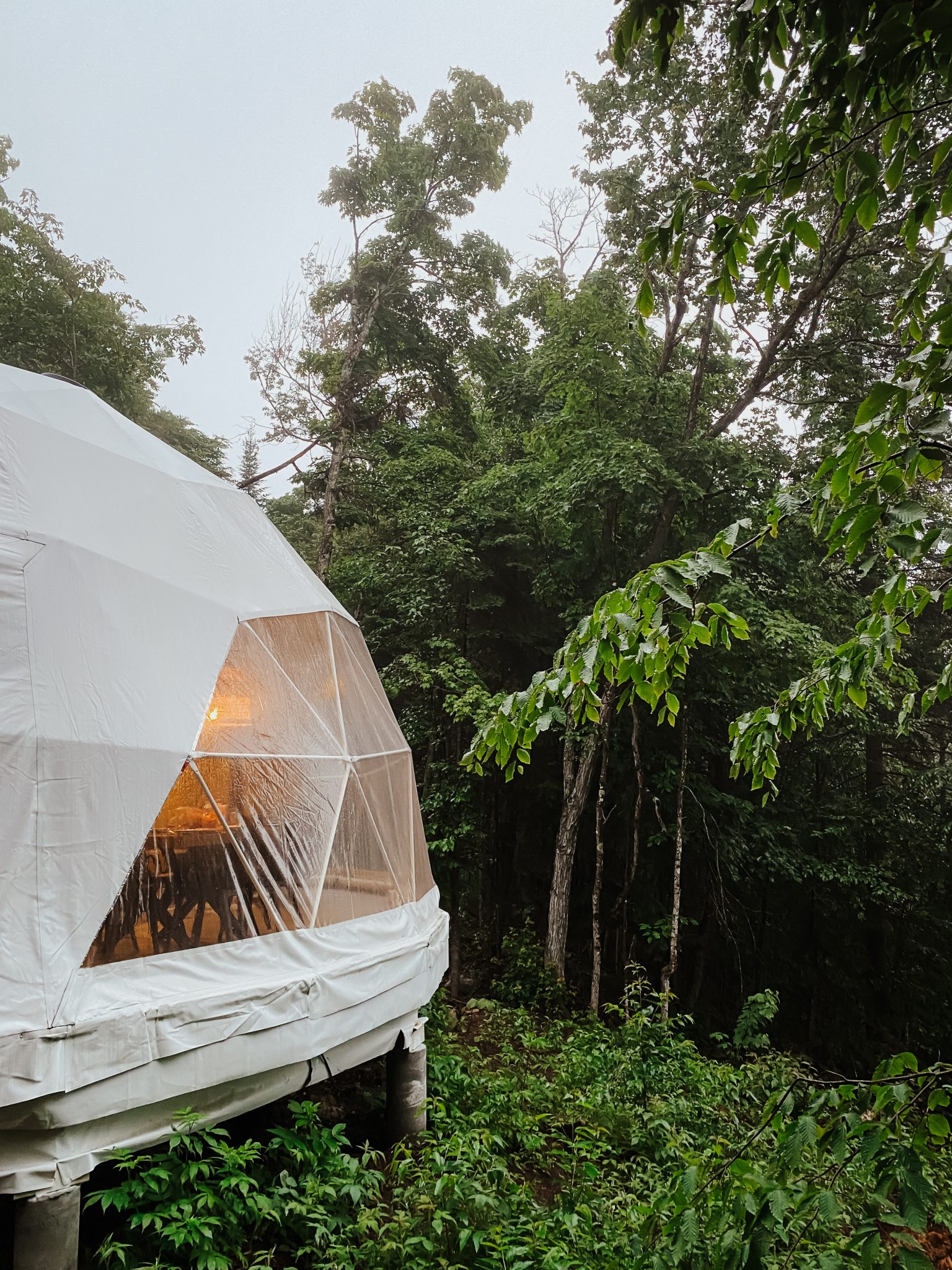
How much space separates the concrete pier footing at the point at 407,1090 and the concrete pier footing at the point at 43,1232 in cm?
254

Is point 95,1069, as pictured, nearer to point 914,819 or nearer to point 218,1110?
point 218,1110

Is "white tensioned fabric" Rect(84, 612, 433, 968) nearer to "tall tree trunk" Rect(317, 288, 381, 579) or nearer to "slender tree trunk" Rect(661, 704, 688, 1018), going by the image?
"slender tree trunk" Rect(661, 704, 688, 1018)

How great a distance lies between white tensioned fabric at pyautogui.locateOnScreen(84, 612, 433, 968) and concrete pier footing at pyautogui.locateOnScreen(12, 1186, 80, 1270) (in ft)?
3.06

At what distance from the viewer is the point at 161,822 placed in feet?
A: 13.9

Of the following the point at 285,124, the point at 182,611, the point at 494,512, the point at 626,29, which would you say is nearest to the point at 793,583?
the point at 494,512

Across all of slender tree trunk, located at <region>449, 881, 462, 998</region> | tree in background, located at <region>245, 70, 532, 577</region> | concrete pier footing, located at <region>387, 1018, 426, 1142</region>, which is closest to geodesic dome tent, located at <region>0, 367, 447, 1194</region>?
concrete pier footing, located at <region>387, 1018, 426, 1142</region>

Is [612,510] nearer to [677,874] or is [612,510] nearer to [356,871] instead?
[677,874]

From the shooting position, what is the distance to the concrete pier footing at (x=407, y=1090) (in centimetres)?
538

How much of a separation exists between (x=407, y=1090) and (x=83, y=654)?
12.9 ft

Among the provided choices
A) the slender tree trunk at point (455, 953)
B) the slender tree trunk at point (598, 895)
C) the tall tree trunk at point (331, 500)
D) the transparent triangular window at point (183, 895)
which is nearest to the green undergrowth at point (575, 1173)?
the transparent triangular window at point (183, 895)

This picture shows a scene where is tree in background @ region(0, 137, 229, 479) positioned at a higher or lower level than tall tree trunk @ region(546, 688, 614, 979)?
higher

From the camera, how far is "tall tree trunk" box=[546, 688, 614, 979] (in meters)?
10.5

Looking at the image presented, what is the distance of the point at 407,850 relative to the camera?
235 inches

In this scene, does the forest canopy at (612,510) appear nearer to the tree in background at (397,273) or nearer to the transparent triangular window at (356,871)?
the tree in background at (397,273)
